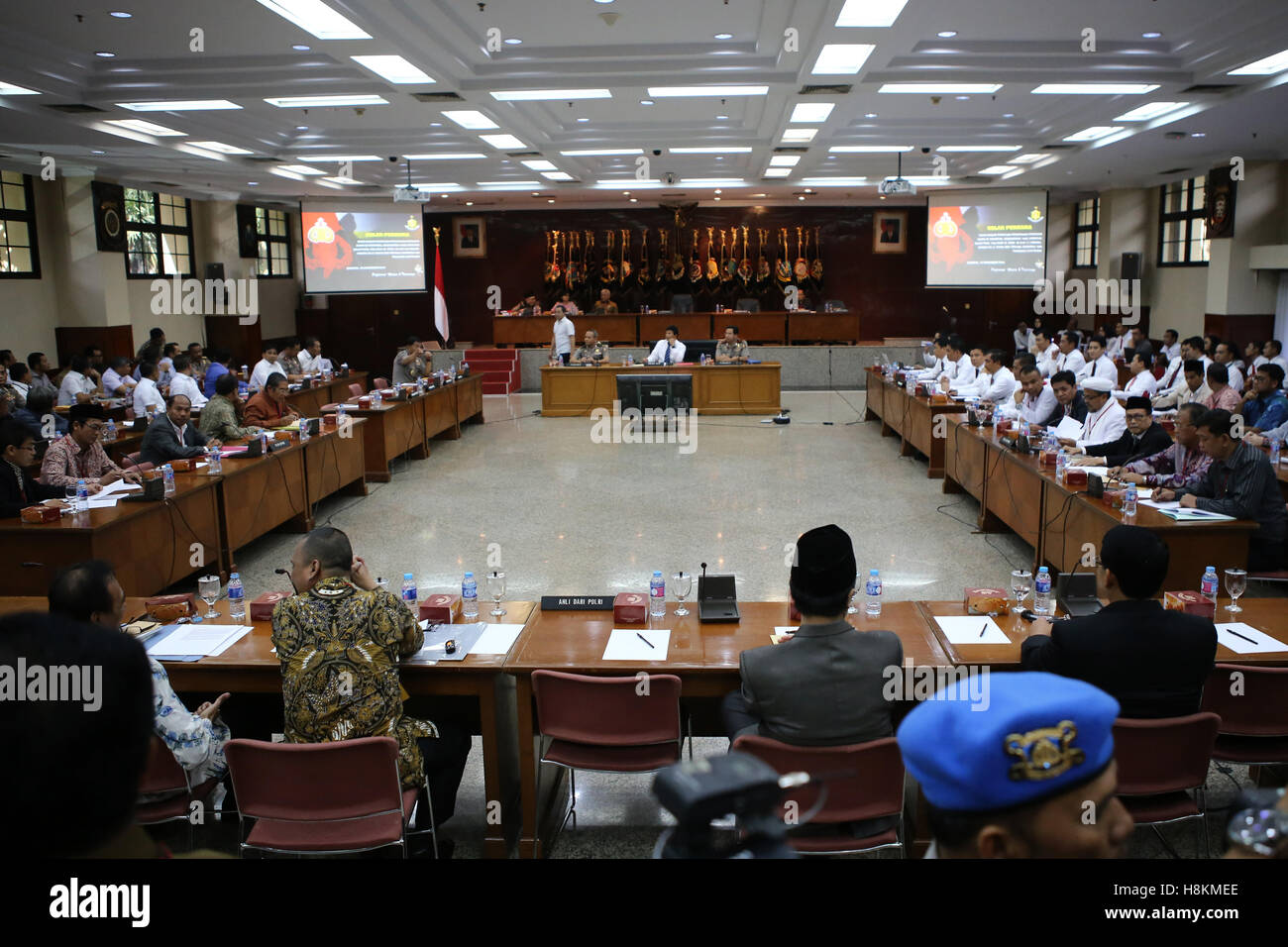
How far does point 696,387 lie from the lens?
13234 millimetres

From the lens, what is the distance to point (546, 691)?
9.65ft

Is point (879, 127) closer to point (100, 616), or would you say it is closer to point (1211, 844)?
point (1211, 844)

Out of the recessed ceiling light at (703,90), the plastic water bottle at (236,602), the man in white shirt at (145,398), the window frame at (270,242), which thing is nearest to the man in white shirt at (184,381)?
the man in white shirt at (145,398)

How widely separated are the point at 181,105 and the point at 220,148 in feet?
8.18

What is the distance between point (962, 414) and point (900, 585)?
344cm

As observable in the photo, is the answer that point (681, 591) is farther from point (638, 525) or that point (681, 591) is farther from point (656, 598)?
point (638, 525)

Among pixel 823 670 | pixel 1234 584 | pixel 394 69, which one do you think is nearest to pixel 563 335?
pixel 394 69

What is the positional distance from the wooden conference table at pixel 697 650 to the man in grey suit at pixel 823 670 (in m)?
0.49

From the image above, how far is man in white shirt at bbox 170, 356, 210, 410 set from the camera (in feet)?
29.7

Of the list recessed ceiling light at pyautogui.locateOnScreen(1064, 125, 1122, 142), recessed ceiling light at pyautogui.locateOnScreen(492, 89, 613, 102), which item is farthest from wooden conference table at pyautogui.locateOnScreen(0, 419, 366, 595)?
recessed ceiling light at pyautogui.locateOnScreen(1064, 125, 1122, 142)

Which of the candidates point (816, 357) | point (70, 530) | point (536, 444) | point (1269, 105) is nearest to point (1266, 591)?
point (1269, 105)

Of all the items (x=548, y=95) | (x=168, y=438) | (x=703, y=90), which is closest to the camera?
(x=168, y=438)

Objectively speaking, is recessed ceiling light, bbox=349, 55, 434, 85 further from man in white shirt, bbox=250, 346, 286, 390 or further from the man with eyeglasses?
man in white shirt, bbox=250, 346, 286, 390
